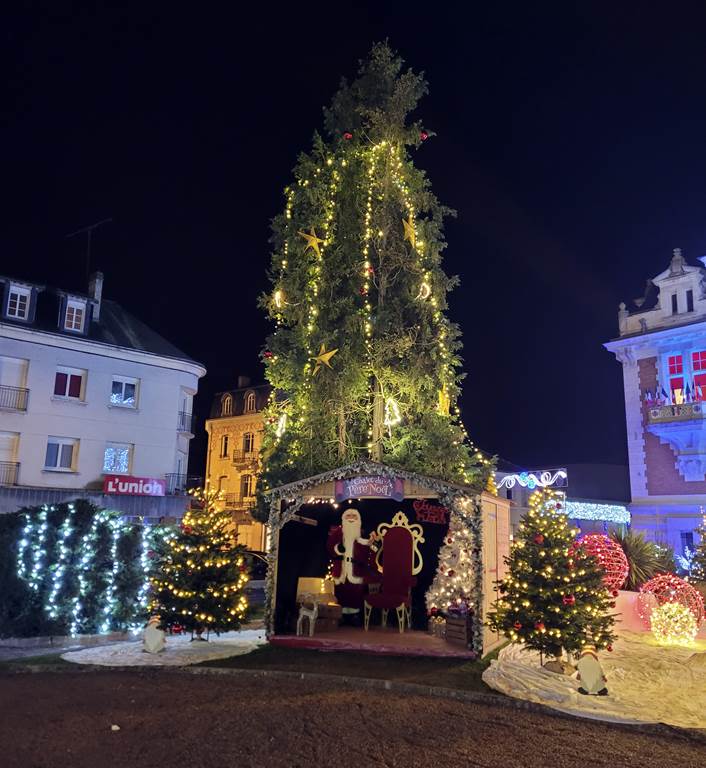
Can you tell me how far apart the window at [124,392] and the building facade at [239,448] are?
13.5 meters

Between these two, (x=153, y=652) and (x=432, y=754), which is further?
(x=153, y=652)

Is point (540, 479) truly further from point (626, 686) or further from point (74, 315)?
point (74, 315)

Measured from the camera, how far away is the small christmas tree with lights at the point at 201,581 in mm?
12203

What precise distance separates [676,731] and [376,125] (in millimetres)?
15244

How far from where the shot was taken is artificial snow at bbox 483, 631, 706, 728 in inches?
311

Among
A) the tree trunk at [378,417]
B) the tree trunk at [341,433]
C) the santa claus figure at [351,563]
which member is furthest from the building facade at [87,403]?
the santa claus figure at [351,563]

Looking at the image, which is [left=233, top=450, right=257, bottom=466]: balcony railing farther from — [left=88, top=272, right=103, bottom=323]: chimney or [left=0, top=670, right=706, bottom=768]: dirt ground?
[left=0, top=670, right=706, bottom=768]: dirt ground

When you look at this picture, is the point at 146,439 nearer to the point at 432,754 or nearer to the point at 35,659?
the point at 35,659

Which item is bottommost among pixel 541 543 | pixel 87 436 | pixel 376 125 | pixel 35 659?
pixel 35 659

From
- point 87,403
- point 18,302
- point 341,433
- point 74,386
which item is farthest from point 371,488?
point 18,302

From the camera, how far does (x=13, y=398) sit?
25.3m

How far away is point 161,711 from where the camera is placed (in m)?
7.98

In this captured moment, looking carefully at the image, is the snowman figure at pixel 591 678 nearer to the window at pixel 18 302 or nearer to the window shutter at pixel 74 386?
the window shutter at pixel 74 386

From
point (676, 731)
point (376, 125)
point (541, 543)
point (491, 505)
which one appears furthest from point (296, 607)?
point (376, 125)
